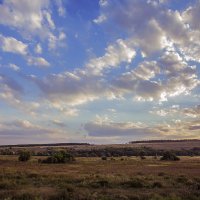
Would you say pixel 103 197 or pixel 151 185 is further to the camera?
pixel 151 185

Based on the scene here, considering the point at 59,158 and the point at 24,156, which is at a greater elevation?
the point at 24,156

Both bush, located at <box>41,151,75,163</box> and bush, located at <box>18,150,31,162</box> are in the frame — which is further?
bush, located at <box>18,150,31,162</box>

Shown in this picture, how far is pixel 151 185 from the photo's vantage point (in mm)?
33312

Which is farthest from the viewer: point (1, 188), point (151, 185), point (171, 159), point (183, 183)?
point (171, 159)

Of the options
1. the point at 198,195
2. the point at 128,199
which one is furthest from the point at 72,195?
the point at 198,195

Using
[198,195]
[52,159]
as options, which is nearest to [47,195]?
[198,195]

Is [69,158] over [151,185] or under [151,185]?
over

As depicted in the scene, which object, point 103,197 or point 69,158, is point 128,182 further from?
point 69,158

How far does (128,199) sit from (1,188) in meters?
10.9

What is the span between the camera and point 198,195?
26906 mm

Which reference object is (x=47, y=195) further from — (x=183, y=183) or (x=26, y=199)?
(x=183, y=183)

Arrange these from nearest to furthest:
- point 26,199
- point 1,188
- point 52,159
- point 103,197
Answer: point 26,199 → point 103,197 → point 1,188 → point 52,159

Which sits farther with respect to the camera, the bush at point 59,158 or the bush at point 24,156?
the bush at point 24,156

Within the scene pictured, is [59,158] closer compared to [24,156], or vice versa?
[59,158]
